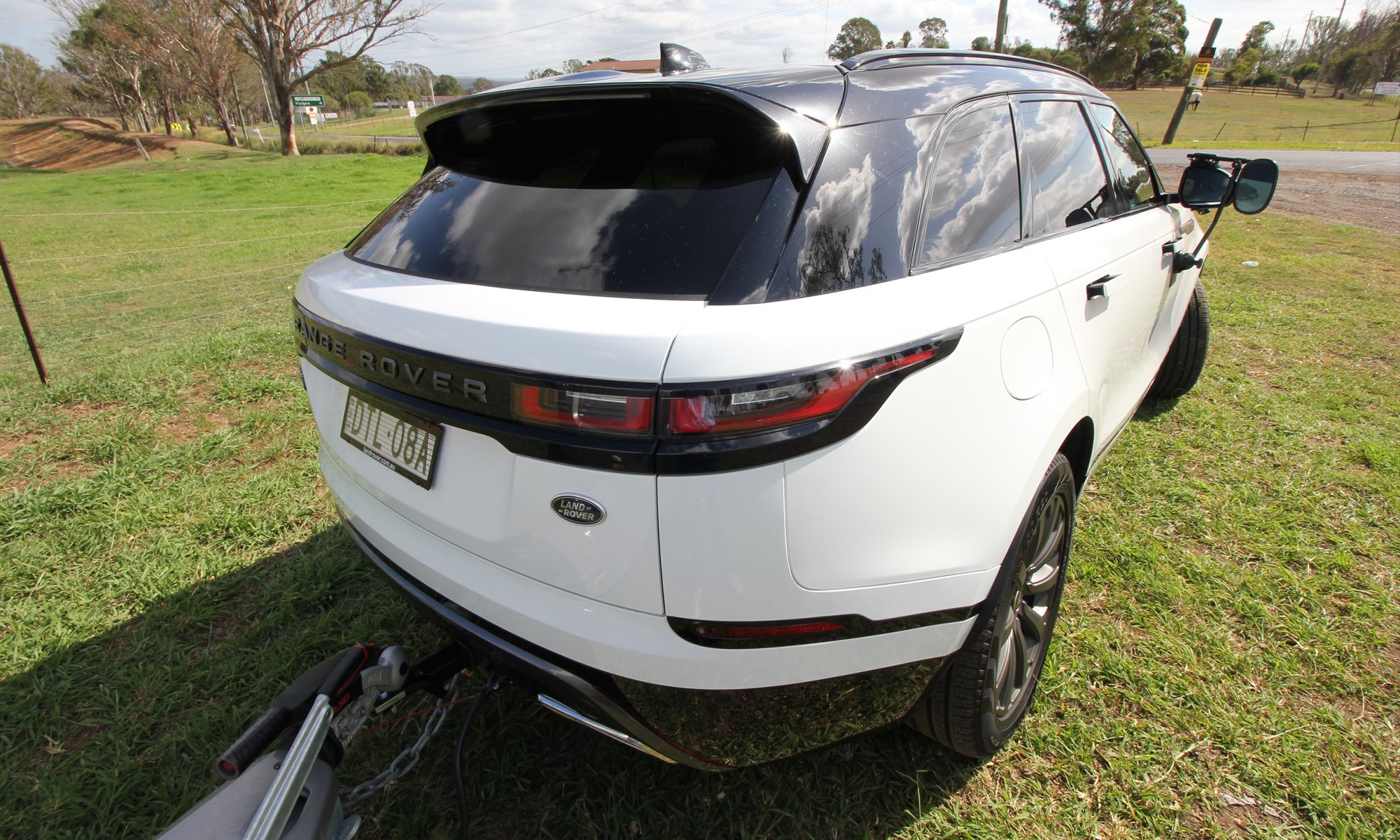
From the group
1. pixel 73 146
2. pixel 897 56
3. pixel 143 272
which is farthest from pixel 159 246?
pixel 73 146

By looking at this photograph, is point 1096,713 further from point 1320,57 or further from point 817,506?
point 1320,57

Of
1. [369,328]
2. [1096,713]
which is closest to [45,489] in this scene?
[369,328]

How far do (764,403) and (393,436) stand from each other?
90cm

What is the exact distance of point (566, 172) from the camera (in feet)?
5.32

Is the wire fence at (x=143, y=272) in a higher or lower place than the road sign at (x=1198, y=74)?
lower

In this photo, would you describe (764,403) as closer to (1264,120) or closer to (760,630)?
(760,630)

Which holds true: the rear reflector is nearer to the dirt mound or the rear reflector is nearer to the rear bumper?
the rear bumper

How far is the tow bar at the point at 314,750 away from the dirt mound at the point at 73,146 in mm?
39297

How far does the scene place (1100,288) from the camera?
6.55 ft

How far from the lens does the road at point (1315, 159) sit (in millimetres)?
17875

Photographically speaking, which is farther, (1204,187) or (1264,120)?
(1264,120)

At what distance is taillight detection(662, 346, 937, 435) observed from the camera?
1164mm

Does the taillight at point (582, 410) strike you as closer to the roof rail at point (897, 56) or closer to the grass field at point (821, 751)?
the roof rail at point (897, 56)

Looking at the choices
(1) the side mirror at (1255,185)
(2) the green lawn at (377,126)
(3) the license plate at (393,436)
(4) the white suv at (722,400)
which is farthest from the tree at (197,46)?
(1) the side mirror at (1255,185)
